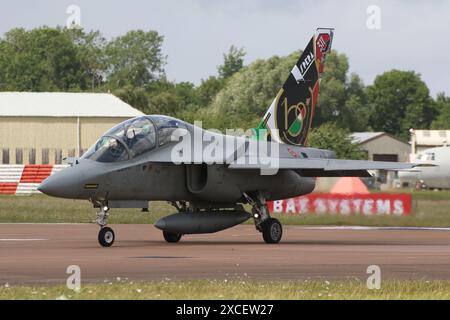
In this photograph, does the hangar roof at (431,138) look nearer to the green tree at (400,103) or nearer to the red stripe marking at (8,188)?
the green tree at (400,103)

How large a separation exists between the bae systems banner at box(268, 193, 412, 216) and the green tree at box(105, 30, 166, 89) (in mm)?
100906

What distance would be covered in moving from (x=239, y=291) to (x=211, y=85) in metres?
136

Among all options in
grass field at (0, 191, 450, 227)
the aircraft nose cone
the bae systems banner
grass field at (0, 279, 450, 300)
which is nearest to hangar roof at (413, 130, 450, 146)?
grass field at (0, 191, 450, 227)

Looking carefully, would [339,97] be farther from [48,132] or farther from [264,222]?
[264,222]

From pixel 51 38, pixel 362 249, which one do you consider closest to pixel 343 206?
pixel 362 249

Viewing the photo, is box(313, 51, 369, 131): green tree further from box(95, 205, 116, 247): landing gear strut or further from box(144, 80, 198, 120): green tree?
box(95, 205, 116, 247): landing gear strut

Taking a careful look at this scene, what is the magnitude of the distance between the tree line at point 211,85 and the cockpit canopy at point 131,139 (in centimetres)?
5440

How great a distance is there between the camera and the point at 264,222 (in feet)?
93.8

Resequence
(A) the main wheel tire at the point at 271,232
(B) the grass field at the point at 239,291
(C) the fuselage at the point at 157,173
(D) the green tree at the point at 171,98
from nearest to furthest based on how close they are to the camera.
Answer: (B) the grass field at the point at 239,291 < (C) the fuselage at the point at 157,173 < (A) the main wheel tire at the point at 271,232 < (D) the green tree at the point at 171,98

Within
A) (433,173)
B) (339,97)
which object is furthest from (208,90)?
(433,173)

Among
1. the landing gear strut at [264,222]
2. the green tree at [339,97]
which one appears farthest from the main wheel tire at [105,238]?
the green tree at [339,97]

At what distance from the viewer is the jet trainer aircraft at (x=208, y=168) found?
26.2 m

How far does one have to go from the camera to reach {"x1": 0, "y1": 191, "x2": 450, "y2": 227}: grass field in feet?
120
